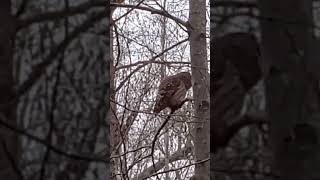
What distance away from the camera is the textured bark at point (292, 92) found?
56 cm

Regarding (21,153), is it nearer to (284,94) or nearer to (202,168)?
(284,94)

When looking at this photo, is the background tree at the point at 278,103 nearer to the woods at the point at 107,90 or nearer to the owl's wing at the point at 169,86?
the woods at the point at 107,90

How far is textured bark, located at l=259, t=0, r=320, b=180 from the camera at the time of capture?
0.56m

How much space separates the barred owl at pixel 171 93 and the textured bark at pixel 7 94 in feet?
5.38

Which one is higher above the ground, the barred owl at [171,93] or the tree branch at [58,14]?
the tree branch at [58,14]

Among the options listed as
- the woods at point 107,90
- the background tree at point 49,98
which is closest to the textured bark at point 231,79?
the woods at point 107,90

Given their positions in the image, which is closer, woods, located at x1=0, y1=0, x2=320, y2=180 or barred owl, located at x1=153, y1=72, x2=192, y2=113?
woods, located at x1=0, y1=0, x2=320, y2=180

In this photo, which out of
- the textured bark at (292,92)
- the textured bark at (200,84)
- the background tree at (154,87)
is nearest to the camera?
the textured bark at (292,92)

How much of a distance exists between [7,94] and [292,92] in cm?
28

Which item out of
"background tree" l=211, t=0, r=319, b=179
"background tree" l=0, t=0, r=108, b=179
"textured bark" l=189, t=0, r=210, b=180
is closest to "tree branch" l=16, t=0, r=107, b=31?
"background tree" l=0, t=0, r=108, b=179

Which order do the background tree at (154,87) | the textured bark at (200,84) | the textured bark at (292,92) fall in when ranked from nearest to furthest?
the textured bark at (292,92), the textured bark at (200,84), the background tree at (154,87)

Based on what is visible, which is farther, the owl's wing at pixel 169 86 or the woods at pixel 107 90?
the owl's wing at pixel 169 86

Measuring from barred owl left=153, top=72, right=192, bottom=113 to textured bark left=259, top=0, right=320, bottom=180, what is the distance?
163cm

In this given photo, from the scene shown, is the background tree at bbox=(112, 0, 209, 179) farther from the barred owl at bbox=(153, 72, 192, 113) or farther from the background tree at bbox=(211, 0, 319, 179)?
the background tree at bbox=(211, 0, 319, 179)
